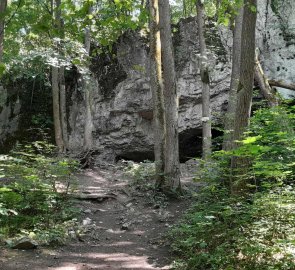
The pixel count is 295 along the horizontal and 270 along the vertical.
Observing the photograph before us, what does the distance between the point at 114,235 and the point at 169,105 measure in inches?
157

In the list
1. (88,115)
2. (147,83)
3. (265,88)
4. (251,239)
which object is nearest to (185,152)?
(147,83)

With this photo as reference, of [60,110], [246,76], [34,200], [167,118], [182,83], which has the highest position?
[182,83]

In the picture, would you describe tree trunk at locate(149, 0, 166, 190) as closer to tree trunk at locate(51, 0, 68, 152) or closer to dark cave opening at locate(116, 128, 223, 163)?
dark cave opening at locate(116, 128, 223, 163)

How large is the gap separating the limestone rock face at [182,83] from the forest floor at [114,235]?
361cm

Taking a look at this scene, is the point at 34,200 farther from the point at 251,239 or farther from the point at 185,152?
the point at 185,152

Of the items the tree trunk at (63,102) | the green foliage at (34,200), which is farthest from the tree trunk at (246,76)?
the tree trunk at (63,102)

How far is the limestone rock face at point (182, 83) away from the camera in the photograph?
13446 millimetres

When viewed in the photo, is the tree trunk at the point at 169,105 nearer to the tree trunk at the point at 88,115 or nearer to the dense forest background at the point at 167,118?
the dense forest background at the point at 167,118

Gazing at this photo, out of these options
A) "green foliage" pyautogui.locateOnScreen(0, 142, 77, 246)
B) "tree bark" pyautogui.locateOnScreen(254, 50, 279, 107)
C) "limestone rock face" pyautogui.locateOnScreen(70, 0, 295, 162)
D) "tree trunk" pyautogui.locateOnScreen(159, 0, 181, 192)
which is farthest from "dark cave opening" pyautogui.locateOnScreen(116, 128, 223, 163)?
"green foliage" pyautogui.locateOnScreen(0, 142, 77, 246)

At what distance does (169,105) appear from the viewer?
30.8 ft

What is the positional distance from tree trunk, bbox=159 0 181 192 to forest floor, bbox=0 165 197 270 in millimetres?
856

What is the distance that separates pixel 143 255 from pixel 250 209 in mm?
2070

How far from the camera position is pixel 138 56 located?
1470cm

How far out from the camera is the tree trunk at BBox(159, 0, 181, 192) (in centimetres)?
930
